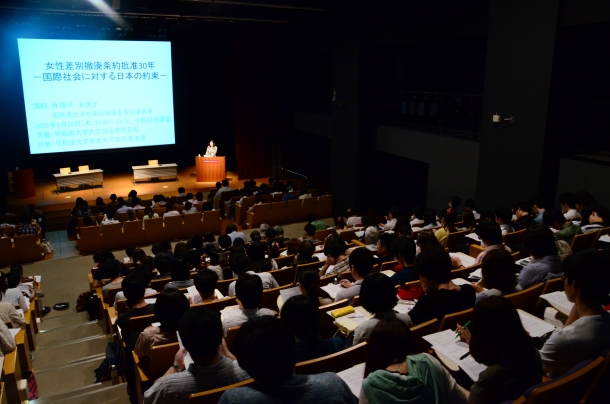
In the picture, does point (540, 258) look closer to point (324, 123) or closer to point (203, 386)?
point (203, 386)

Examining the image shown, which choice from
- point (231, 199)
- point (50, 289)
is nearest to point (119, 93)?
point (231, 199)

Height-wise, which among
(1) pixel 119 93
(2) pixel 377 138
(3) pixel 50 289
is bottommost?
(3) pixel 50 289

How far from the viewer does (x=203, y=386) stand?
223cm

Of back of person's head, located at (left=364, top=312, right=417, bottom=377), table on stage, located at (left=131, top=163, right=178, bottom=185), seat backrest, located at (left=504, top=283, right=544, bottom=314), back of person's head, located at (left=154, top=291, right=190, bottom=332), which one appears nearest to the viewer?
back of person's head, located at (left=364, top=312, right=417, bottom=377)

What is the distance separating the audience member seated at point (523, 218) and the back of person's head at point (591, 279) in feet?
10.9

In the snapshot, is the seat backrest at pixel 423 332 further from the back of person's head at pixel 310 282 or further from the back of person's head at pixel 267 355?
the back of person's head at pixel 267 355

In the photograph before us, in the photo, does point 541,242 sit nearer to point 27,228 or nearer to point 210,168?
point 27,228

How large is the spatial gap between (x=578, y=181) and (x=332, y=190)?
6310mm

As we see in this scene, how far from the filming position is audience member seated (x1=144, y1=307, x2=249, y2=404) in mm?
2191

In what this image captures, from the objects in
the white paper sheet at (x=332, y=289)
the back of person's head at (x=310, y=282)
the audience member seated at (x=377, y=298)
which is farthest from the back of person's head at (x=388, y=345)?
the white paper sheet at (x=332, y=289)

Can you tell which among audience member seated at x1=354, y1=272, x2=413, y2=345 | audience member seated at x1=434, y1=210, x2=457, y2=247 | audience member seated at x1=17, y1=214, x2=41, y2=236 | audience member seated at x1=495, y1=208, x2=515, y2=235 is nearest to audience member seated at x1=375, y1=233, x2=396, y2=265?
audience member seated at x1=434, y1=210, x2=457, y2=247

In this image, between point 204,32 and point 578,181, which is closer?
point 578,181

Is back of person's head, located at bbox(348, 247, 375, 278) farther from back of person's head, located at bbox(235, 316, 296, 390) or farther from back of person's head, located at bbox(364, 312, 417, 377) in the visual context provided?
back of person's head, located at bbox(235, 316, 296, 390)

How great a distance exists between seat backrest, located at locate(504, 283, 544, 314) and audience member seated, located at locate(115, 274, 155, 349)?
2.56 metres
